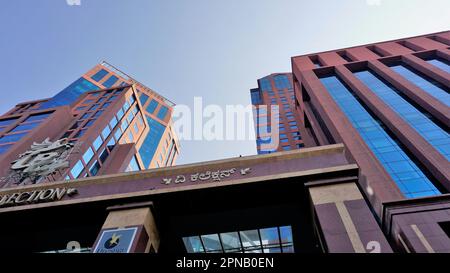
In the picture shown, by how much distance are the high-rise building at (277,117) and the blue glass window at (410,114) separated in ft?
55.5

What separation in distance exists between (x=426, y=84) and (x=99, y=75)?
78.3 meters

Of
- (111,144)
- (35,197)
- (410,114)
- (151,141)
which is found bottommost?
(35,197)

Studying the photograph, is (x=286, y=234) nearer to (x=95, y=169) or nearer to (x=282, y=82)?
(x=95, y=169)

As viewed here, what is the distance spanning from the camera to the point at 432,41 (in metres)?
42.3

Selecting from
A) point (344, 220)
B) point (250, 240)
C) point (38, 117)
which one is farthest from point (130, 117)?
point (344, 220)

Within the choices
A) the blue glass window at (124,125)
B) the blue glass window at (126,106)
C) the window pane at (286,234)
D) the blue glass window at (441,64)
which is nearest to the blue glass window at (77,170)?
the blue glass window at (124,125)

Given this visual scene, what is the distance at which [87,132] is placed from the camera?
44.4 meters

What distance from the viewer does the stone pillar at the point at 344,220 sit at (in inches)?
428

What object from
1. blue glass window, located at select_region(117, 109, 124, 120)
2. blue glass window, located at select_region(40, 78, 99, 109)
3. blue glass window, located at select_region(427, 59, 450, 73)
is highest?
blue glass window, located at select_region(40, 78, 99, 109)

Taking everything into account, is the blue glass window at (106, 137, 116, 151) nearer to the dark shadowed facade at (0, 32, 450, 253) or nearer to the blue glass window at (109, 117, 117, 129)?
the blue glass window at (109, 117, 117, 129)

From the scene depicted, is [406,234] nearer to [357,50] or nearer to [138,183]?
[138,183]

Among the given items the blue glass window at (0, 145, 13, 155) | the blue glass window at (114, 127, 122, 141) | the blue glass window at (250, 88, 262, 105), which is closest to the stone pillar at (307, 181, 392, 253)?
the blue glass window at (0, 145, 13, 155)

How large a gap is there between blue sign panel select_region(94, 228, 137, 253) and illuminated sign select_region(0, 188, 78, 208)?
434 centimetres

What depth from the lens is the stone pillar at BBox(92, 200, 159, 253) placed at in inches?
492
